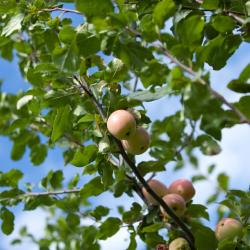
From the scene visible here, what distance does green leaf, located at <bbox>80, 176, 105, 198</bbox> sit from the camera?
2709 millimetres

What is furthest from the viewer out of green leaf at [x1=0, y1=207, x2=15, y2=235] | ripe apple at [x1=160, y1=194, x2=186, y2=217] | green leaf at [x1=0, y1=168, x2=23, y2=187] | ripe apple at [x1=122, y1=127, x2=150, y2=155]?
green leaf at [x1=0, y1=168, x2=23, y2=187]

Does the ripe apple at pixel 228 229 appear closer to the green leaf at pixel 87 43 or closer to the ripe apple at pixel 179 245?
the ripe apple at pixel 179 245

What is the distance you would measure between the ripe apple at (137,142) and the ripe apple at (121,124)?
8 centimetres

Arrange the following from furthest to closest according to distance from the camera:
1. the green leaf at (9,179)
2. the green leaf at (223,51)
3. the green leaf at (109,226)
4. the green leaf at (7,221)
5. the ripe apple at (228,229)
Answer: the green leaf at (9,179), the green leaf at (7,221), the green leaf at (109,226), the ripe apple at (228,229), the green leaf at (223,51)

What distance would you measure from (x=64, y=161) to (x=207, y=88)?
2.76 meters

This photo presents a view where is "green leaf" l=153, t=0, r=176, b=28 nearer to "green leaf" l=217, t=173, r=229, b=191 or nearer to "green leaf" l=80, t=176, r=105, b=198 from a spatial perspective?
"green leaf" l=80, t=176, r=105, b=198

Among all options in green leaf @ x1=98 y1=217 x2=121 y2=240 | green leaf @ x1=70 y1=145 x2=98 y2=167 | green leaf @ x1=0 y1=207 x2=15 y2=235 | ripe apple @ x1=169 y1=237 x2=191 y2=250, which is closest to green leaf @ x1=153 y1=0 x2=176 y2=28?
green leaf @ x1=70 y1=145 x2=98 y2=167

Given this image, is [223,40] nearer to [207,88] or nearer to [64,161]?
[207,88]

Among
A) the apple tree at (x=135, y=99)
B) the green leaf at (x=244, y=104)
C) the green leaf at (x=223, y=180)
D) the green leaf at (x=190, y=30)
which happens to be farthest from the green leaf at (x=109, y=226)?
the green leaf at (x=190, y=30)

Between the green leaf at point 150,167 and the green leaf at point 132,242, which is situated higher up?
the green leaf at point 150,167

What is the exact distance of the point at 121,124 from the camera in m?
2.24

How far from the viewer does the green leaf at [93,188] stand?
271cm

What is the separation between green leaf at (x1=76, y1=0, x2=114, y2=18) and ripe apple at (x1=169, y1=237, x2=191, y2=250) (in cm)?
119

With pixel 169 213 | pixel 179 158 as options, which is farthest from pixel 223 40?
pixel 179 158
